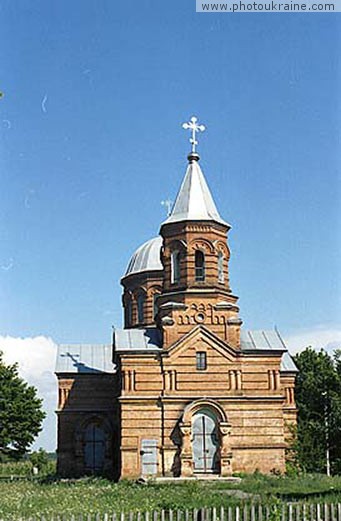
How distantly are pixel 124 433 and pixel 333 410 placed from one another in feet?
49.5

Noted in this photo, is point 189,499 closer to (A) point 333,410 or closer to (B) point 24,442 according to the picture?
(A) point 333,410

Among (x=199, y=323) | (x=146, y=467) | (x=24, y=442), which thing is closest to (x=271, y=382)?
(x=199, y=323)

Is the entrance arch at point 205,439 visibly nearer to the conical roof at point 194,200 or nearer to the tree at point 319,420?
the tree at point 319,420

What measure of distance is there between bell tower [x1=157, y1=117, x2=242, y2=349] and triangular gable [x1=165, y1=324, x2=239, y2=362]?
0.35m

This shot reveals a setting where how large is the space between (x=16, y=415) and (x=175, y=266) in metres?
26.1

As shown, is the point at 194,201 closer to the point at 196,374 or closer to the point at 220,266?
the point at 220,266

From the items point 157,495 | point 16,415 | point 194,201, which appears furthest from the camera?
point 16,415

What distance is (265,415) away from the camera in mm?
32938

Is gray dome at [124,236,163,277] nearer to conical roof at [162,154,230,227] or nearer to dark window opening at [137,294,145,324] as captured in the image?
dark window opening at [137,294,145,324]

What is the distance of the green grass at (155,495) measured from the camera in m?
19.7

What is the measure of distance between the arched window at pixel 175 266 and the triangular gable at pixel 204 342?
259 centimetres

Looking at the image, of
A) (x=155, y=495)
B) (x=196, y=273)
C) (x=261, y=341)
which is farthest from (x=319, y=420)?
(x=155, y=495)

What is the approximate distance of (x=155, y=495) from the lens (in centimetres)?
2417

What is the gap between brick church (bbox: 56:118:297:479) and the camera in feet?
106
